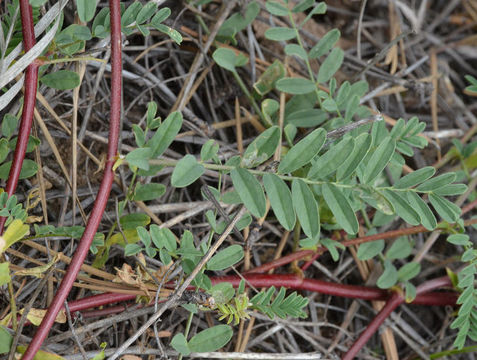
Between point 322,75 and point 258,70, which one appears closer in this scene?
point 322,75

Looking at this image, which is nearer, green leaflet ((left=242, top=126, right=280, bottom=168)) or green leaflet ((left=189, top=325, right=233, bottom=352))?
green leaflet ((left=242, top=126, right=280, bottom=168))

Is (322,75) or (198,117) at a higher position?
(322,75)

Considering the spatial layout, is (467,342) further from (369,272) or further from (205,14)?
(205,14)

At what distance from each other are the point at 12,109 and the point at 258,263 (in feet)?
3.10

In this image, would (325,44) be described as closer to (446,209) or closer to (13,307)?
(446,209)

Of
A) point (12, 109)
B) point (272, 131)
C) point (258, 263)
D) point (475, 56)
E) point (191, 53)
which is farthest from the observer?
point (475, 56)

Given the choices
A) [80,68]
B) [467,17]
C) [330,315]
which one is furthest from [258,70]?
[467,17]

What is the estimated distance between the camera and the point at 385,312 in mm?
1785

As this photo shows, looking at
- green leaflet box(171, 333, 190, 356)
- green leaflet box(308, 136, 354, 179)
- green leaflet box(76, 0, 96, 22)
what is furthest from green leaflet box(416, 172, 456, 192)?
green leaflet box(76, 0, 96, 22)

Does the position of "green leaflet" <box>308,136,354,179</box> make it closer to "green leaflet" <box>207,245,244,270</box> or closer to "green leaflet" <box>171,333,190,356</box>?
"green leaflet" <box>207,245,244,270</box>

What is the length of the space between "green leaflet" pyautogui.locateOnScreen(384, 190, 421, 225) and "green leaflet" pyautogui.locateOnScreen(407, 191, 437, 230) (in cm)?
3

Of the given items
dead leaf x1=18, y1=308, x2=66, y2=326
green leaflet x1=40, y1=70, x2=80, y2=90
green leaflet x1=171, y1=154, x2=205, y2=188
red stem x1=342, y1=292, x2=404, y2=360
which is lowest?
red stem x1=342, y1=292, x2=404, y2=360

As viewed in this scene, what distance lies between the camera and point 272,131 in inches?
49.8

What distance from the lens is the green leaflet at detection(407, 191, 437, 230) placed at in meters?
1.36
